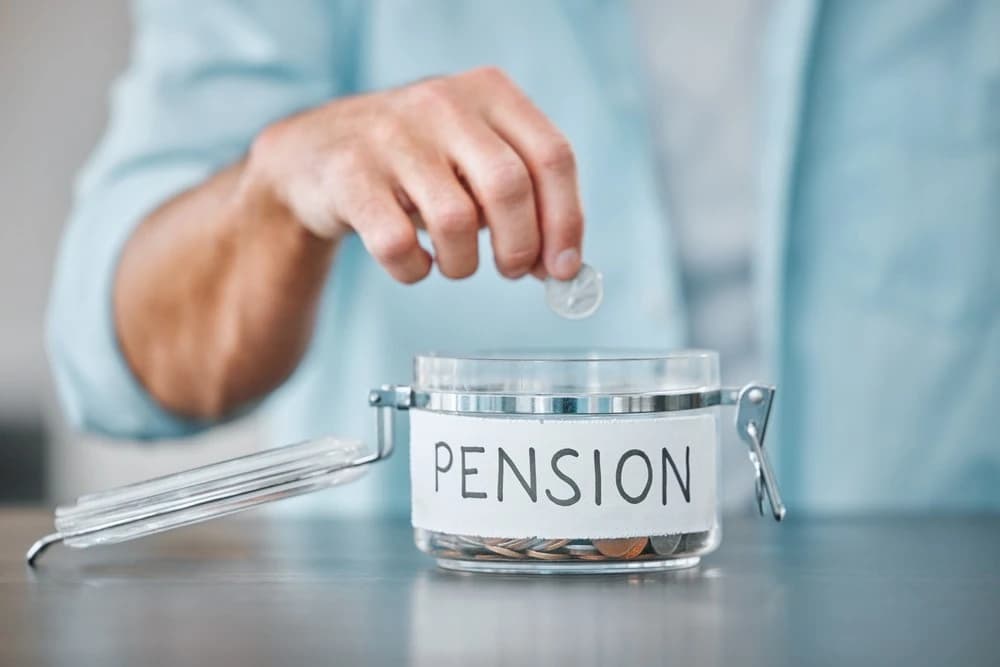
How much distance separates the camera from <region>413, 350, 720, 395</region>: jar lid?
557mm

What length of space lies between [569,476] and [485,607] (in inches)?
2.6

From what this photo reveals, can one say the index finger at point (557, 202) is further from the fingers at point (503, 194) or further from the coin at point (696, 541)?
the coin at point (696, 541)

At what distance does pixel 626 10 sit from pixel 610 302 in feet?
0.96

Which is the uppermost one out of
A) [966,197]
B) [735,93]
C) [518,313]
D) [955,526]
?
[735,93]

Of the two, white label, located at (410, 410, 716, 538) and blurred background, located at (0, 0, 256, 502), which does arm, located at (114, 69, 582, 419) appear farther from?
blurred background, located at (0, 0, 256, 502)

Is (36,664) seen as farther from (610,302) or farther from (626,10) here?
(626,10)

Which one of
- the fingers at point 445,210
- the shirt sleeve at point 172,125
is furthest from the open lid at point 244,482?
the shirt sleeve at point 172,125

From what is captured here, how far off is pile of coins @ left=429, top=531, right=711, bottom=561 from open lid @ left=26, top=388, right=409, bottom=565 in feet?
0.17

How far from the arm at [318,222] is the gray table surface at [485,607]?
166 mm

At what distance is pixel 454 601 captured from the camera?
50 centimetres

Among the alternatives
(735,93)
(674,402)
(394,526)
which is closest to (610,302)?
(735,93)

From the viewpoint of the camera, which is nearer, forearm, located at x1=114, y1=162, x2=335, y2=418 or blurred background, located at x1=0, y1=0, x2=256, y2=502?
forearm, located at x1=114, y1=162, x2=335, y2=418

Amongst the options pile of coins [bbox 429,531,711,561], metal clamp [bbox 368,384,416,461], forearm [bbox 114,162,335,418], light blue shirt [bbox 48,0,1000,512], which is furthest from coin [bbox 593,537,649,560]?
light blue shirt [bbox 48,0,1000,512]

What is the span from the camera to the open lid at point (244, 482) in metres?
0.57
